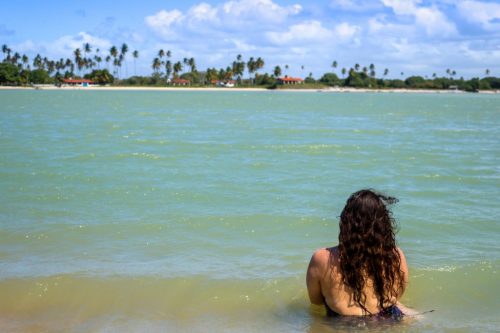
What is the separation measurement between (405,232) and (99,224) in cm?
531

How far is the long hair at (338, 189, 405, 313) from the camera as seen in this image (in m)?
4.98

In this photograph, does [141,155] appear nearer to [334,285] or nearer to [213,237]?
[213,237]

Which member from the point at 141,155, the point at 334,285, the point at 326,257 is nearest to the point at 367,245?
the point at 326,257

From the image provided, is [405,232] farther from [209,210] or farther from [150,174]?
[150,174]

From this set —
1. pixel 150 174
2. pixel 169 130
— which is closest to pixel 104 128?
pixel 169 130

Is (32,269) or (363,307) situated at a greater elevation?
(363,307)

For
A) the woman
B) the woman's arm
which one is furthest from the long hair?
the woman's arm

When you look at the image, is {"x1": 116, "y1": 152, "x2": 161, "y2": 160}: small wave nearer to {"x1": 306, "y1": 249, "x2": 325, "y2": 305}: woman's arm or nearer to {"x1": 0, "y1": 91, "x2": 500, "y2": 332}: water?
{"x1": 0, "y1": 91, "x2": 500, "y2": 332}: water

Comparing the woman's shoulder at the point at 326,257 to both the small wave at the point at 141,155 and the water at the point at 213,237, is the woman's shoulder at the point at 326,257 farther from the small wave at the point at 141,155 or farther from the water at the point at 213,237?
the small wave at the point at 141,155

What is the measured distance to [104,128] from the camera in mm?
36031

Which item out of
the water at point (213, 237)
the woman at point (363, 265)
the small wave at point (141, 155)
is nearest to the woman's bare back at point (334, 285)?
the woman at point (363, 265)

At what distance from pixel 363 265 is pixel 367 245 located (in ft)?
0.59

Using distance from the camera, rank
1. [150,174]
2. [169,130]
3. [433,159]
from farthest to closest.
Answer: [169,130], [433,159], [150,174]

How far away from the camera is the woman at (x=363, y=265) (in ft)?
16.4
